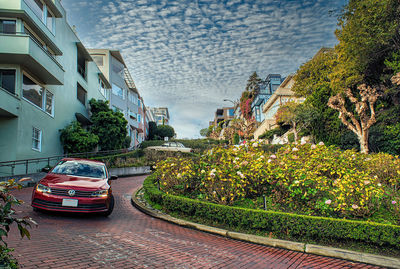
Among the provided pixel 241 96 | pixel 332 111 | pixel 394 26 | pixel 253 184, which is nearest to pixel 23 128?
pixel 253 184

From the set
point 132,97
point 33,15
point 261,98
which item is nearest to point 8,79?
point 33,15

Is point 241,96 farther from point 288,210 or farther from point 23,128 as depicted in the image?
point 288,210

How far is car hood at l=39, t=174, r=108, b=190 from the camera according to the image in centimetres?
662

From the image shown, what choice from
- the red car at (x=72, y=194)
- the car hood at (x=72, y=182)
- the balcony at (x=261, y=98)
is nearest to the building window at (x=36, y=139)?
the red car at (x=72, y=194)

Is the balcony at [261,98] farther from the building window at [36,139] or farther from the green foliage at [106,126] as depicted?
the building window at [36,139]

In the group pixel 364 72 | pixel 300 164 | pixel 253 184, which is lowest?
pixel 253 184

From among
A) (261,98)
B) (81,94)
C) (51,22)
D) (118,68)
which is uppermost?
(118,68)

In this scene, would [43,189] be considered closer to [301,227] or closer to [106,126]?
[301,227]

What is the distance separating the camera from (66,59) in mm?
19953

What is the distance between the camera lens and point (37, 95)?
16.0 metres

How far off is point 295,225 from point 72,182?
223 inches

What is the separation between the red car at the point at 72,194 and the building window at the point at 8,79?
9293 mm

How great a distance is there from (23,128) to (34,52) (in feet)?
13.4

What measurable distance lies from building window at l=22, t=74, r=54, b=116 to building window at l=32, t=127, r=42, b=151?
1.48 metres
